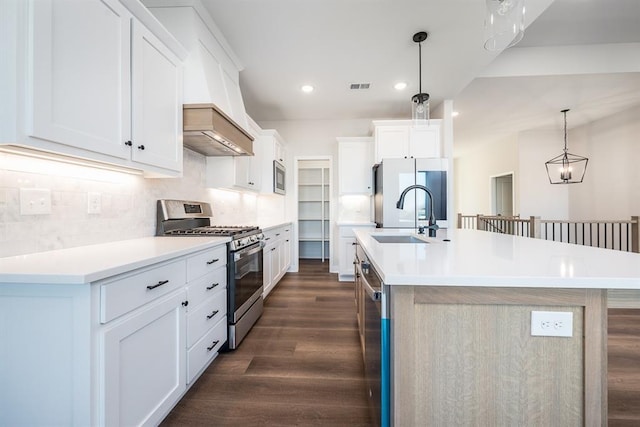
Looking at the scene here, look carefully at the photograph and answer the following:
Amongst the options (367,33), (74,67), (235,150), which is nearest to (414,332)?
(74,67)

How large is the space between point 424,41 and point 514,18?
130 cm

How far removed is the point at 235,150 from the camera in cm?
281

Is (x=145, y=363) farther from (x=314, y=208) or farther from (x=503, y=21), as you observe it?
(x=314, y=208)

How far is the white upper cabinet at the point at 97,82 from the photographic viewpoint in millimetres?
1071

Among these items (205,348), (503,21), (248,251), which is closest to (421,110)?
(503,21)

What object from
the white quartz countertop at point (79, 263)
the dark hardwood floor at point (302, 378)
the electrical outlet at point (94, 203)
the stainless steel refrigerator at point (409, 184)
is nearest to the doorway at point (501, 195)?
the stainless steel refrigerator at point (409, 184)

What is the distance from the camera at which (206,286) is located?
1831mm

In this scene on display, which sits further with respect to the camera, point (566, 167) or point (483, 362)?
point (566, 167)

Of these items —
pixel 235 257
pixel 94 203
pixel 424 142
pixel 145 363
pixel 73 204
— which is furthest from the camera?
pixel 424 142

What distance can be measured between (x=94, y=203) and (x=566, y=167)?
7150mm

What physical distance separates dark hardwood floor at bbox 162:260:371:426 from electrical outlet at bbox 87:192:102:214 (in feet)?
4.03

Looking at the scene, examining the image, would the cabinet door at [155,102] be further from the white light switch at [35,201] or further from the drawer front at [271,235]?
the drawer front at [271,235]

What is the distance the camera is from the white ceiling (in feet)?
7.82

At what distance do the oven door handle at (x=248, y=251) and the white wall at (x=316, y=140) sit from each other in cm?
234
